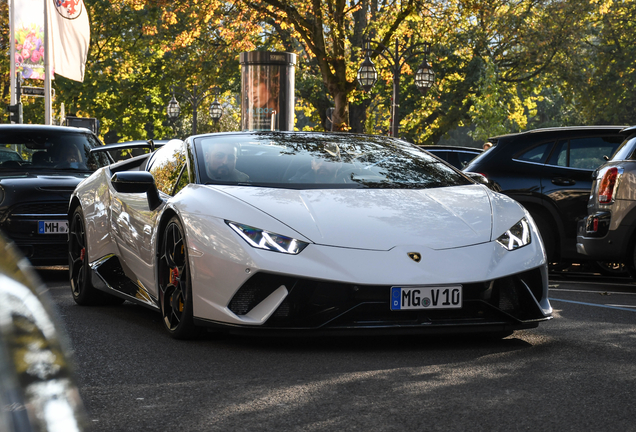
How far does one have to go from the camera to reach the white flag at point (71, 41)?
78.3 ft

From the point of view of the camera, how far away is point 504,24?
39.1 metres

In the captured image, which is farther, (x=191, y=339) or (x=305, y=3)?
(x=305, y=3)

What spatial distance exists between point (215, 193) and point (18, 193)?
4571mm

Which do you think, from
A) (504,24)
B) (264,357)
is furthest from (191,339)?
(504,24)

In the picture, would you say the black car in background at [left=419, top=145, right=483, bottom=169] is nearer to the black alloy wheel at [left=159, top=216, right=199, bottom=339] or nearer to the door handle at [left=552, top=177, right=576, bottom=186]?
the door handle at [left=552, top=177, right=576, bottom=186]

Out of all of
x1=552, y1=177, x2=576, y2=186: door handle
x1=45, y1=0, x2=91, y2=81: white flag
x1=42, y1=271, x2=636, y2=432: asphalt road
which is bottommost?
x1=42, y1=271, x2=636, y2=432: asphalt road

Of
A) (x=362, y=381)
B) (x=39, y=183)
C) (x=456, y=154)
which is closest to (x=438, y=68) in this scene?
(x=456, y=154)

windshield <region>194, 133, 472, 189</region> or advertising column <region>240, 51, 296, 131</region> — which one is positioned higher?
advertising column <region>240, 51, 296, 131</region>

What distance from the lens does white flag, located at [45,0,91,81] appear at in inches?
940

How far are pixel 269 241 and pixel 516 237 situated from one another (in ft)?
4.66

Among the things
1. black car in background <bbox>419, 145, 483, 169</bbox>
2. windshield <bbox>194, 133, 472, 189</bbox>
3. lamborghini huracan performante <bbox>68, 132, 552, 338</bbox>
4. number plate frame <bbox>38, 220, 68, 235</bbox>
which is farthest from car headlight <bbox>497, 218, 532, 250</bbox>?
black car in background <bbox>419, 145, 483, 169</bbox>

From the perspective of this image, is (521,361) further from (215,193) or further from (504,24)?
(504,24)

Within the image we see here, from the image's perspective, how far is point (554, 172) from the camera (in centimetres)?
1060

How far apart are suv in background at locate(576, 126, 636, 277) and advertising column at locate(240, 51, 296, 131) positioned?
13.4m
